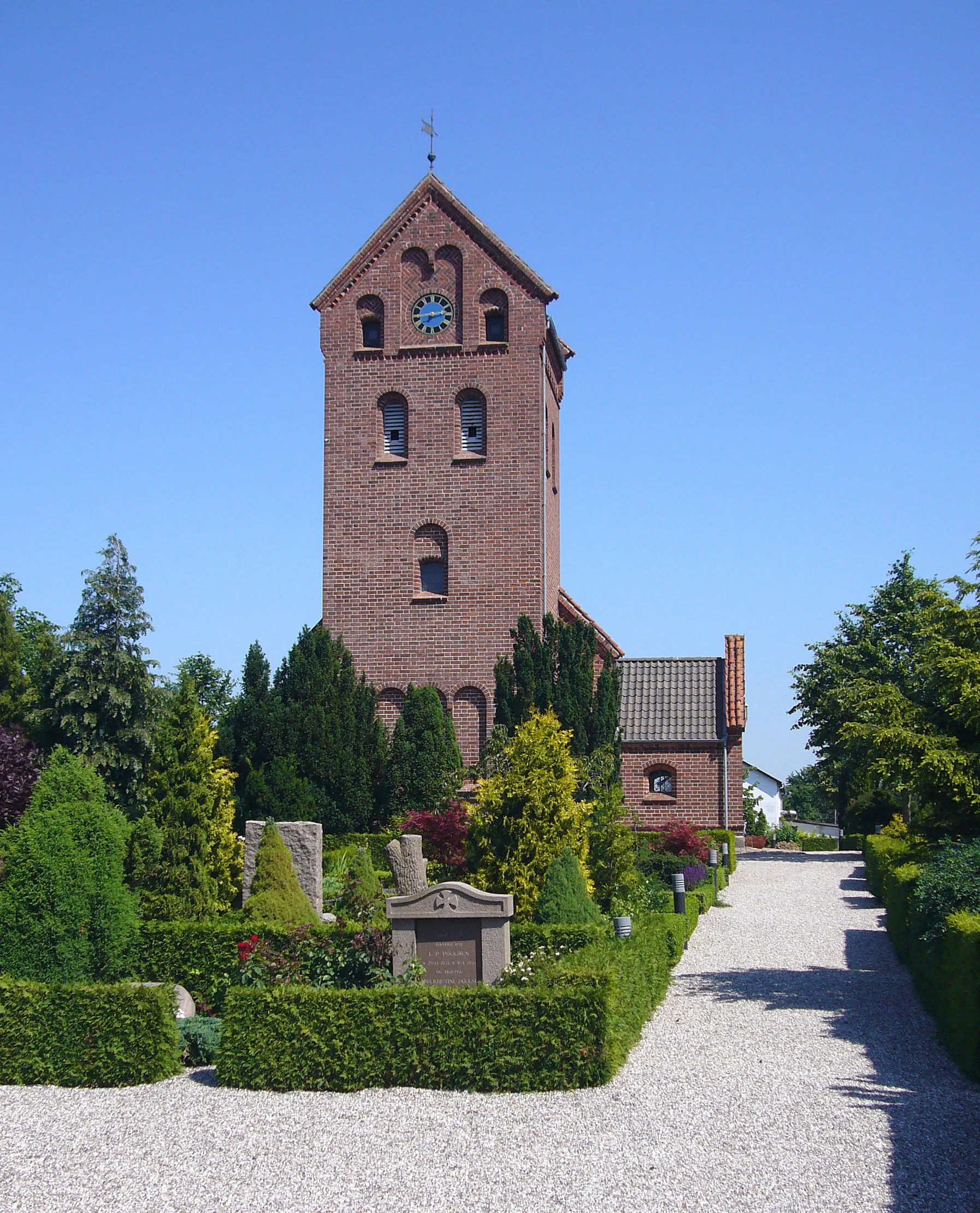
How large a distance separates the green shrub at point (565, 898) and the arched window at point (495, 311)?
18296 mm

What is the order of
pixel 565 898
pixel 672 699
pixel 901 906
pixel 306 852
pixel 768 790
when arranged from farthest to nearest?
1. pixel 768 790
2. pixel 672 699
3. pixel 306 852
4. pixel 901 906
5. pixel 565 898

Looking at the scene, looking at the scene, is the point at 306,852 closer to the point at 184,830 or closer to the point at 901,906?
the point at 184,830

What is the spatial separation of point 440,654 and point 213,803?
43.2 ft

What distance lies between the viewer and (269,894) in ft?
51.0

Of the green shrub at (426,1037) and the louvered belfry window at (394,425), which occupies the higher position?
the louvered belfry window at (394,425)

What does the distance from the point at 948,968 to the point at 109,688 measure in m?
26.6

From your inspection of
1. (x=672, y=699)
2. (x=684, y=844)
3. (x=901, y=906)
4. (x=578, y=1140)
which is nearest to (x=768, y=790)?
(x=672, y=699)

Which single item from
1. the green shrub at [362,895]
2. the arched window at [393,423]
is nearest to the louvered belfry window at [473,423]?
the arched window at [393,423]

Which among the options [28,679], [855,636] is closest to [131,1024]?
[28,679]

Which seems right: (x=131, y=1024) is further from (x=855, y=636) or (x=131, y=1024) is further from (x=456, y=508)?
(x=855, y=636)

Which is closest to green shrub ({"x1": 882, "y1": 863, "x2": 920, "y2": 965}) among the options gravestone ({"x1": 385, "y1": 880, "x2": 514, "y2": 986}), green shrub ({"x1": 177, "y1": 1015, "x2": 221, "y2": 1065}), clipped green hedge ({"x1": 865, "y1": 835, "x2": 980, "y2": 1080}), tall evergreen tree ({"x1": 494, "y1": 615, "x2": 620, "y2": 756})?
clipped green hedge ({"x1": 865, "y1": 835, "x2": 980, "y2": 1080})

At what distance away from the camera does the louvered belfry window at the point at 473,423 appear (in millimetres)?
31234

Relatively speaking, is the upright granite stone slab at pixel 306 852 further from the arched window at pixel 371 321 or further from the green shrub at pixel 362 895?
the arched window at pixel 371 321

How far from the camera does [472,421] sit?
1233 inches
